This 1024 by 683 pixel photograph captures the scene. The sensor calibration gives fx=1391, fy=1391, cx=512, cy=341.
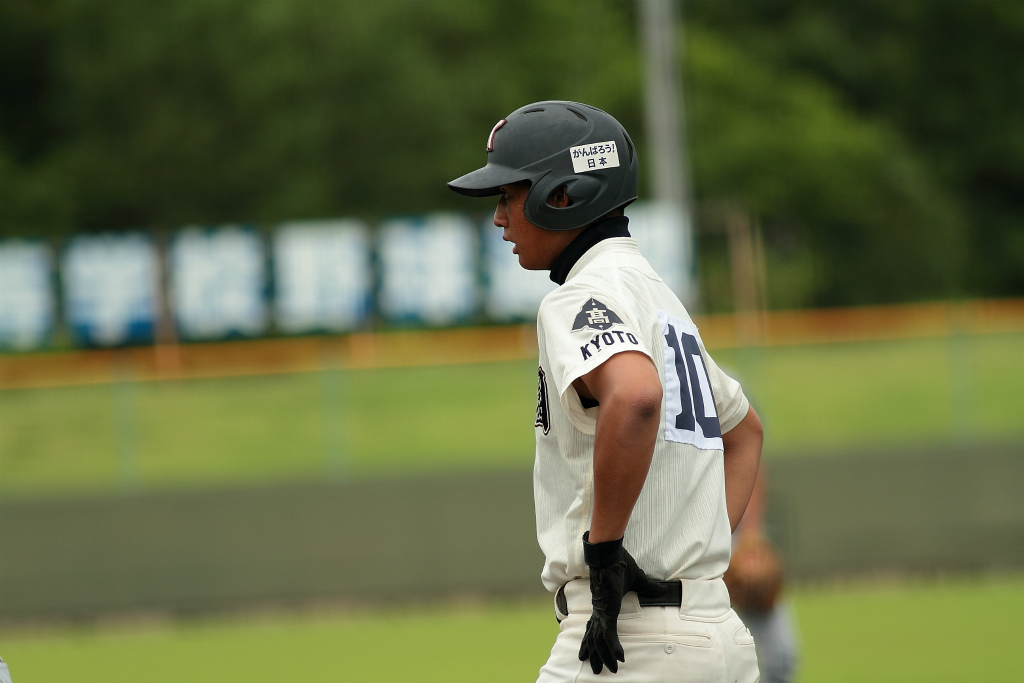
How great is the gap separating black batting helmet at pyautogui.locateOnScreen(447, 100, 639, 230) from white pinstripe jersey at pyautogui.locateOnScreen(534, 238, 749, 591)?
0.12 metres

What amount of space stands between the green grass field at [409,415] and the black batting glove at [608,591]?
10221mm

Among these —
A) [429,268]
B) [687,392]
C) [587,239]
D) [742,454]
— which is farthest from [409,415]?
[687,392]

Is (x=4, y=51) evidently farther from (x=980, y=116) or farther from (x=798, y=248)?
(x=980, y=116)

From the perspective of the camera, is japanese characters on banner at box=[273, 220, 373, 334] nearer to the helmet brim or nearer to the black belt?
the helmet brim

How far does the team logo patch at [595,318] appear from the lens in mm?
2969

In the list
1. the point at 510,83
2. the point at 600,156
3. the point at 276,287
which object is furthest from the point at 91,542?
the point at 510,83

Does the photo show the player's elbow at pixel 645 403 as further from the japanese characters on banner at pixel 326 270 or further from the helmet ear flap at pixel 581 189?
the japanese characters on banner at pixel 326 270

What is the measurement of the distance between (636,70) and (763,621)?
2763 cm

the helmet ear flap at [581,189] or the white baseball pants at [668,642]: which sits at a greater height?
the helmet ear flap at [581,189]

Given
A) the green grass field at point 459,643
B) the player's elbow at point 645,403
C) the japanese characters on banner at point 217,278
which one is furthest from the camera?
the japanese characters on banner at point 217,278

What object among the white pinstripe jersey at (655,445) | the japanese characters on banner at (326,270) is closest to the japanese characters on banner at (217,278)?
the japanese characters on banner at (326,270)

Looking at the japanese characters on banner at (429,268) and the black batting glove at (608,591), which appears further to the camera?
the japanese characters on banner at (429,268)

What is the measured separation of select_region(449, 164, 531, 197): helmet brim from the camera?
10.7ft

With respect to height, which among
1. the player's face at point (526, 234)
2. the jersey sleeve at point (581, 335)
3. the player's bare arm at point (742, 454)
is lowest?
the player's bare arm at point (742, 454)
